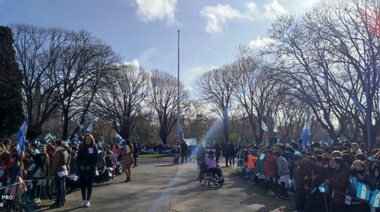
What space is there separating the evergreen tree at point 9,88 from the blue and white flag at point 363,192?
3400cm

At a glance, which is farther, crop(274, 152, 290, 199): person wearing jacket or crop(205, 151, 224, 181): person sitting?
crop(205, 151, 224, 181): person sitting

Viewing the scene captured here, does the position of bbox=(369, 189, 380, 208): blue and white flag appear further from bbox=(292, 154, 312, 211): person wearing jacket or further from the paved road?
the paved road

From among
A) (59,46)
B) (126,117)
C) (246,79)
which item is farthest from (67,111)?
(246,79)

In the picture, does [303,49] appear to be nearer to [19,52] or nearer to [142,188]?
[142,188]

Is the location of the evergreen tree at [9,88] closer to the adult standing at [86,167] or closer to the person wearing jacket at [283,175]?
the adult standing at [86,167]

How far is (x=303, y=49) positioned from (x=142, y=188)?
59.5ft

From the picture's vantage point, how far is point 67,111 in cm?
4153

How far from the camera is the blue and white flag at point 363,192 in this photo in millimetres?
7193

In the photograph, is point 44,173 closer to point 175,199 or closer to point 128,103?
point 175,199

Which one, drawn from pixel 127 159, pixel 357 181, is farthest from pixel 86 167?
pixel 357 181

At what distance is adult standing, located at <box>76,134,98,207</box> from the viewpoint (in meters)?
9.59

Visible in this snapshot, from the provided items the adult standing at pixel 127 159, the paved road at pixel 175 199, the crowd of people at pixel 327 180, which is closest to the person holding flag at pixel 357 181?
the crowd of people at pixel 327 180

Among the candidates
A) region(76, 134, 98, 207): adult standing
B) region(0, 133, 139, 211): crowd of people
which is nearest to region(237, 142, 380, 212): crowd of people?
region(76, 134, 98, 207): adult standing

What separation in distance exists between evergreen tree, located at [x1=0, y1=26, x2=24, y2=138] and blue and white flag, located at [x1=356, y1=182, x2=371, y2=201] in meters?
34.0
